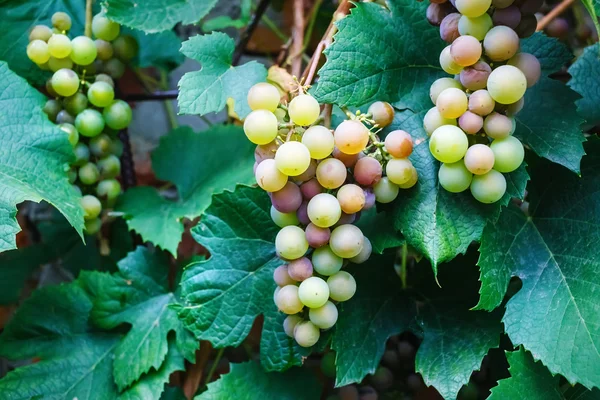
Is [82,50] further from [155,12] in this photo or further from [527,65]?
[527,65]

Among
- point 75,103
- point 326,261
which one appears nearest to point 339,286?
point 326,261

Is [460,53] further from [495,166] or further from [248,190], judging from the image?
[248,190]

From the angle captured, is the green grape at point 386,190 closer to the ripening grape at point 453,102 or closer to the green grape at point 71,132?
the ripening grape at point 453,102

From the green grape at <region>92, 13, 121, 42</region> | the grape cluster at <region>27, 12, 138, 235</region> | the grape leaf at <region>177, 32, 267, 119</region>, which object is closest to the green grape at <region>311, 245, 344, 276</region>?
the grape leaf at <region>177, 32, 267, 119</region>

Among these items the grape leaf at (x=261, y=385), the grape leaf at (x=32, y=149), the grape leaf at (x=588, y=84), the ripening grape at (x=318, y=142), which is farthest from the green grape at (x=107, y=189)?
the grape leaf at (x=588, y=84)

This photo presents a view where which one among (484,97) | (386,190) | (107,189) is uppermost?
(484,97)

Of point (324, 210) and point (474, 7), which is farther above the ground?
point (474, 7)

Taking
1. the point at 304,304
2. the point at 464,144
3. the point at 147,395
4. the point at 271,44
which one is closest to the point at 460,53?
the point at 464,144
